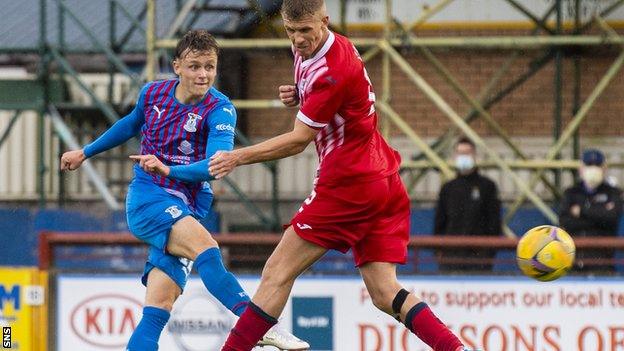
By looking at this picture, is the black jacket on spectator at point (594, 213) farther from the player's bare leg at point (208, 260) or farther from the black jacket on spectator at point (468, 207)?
the player's bare leg at point (208, 260)

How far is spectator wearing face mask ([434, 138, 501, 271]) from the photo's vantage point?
13.6 metres

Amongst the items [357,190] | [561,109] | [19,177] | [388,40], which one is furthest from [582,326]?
[19,177]

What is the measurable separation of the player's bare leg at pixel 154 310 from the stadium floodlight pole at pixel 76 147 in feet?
23.4

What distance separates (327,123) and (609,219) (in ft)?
17.5

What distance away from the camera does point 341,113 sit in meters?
8.33

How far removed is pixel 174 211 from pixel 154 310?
1.87 feet

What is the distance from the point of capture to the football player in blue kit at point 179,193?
9008mm

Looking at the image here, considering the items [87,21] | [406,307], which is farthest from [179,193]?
[87,21]

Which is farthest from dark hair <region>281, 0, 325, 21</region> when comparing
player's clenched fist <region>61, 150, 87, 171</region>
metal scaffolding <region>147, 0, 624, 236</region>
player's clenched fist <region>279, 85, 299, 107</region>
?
metal scaffolding <region>147, 0, 624, 236</region>

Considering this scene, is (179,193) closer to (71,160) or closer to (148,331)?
(71,160)

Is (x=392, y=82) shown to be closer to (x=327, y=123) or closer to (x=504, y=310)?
(x=504, y=310)

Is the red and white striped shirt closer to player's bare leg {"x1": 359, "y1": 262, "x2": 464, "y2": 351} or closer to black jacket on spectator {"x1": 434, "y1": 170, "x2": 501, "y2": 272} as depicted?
player's bare leg {"x1": 359, "y1": 262, "x2": 464, "y2": 351}

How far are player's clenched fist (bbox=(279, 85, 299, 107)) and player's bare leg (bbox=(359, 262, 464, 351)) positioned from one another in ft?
3.22

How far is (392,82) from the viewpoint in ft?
59.0
